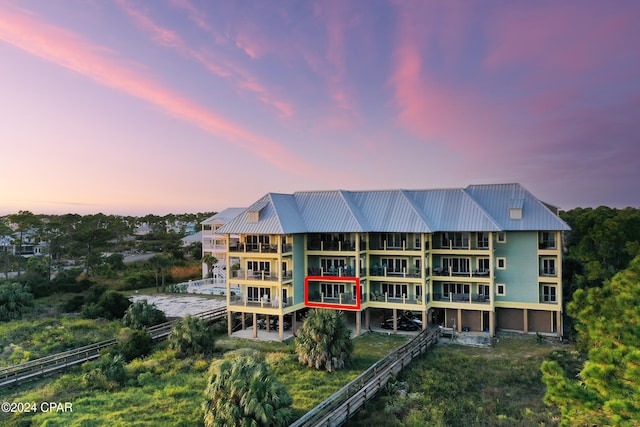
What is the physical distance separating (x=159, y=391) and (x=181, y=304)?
77.8 feet

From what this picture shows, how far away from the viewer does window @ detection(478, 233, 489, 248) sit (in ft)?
104

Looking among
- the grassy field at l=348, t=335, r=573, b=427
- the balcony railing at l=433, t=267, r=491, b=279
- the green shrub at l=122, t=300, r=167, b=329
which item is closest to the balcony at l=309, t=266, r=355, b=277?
the balcony railing at l=433, t=267, r=491, b=279

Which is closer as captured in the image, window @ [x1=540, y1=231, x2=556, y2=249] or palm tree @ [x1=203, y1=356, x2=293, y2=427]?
palm tree @ [x1=203, y1=356, x2=293, y2=427]

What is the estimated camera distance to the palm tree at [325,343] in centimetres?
2383

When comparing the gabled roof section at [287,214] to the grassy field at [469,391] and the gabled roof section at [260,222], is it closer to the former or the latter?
the gabled roof section at [260,222]

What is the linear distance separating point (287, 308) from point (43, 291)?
1300 inches

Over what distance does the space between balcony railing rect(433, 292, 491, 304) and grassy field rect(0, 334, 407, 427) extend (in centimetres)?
650

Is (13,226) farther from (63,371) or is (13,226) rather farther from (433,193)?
(433,193)

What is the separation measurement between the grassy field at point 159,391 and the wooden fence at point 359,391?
131 centimetres

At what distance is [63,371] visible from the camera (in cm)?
2441

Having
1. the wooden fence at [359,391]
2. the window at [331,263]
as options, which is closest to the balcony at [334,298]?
the window at [331,263]

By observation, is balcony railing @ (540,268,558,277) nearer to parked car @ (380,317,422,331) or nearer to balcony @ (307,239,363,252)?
parked car @ (380,317,422,331)

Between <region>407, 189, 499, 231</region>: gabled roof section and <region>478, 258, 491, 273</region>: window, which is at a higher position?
<region>407, 189, 499, 231</region>: gabled roof section

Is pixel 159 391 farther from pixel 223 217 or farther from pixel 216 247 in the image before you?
pixel 223 217
